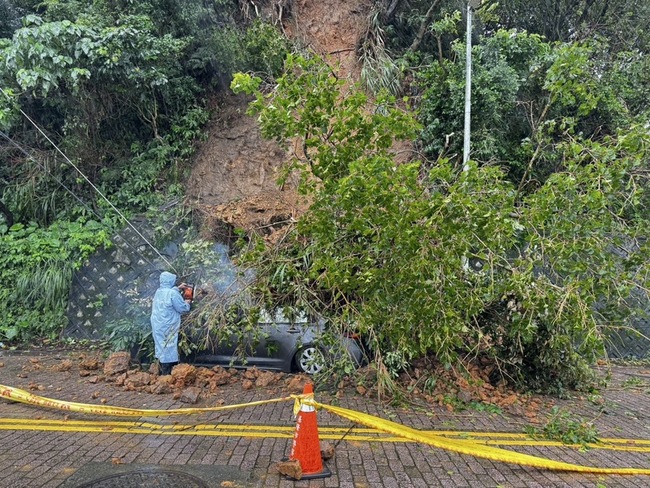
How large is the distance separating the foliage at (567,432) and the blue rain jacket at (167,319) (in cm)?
456

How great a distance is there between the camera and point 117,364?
6.84 metres

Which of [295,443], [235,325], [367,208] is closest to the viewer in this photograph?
[295,443]

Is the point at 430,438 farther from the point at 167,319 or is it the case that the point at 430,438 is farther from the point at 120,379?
the point at 120,379

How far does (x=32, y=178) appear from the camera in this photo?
1124 centimetres

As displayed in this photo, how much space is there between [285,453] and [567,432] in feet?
9.63

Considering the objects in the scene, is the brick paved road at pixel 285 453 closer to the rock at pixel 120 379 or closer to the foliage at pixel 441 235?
the rock at pixel 120 379

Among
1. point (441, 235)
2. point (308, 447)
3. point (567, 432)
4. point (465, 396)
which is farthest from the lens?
point (465, 396)

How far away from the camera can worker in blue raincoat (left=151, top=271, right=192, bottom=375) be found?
22.1 feet

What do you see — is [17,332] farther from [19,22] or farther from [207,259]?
[19,22]

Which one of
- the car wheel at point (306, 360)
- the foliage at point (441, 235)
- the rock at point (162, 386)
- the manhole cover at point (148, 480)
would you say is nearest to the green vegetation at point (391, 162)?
the foliage at point (441, 235)

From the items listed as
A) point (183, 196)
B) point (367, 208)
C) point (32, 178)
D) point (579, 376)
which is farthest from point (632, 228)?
point (32, 178)

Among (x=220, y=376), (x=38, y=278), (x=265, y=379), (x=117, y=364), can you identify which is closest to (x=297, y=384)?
(x=265, y=379)

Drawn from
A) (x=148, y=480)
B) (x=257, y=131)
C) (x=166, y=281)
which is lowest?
(x=148, y=480)

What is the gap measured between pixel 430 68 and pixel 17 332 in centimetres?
999
